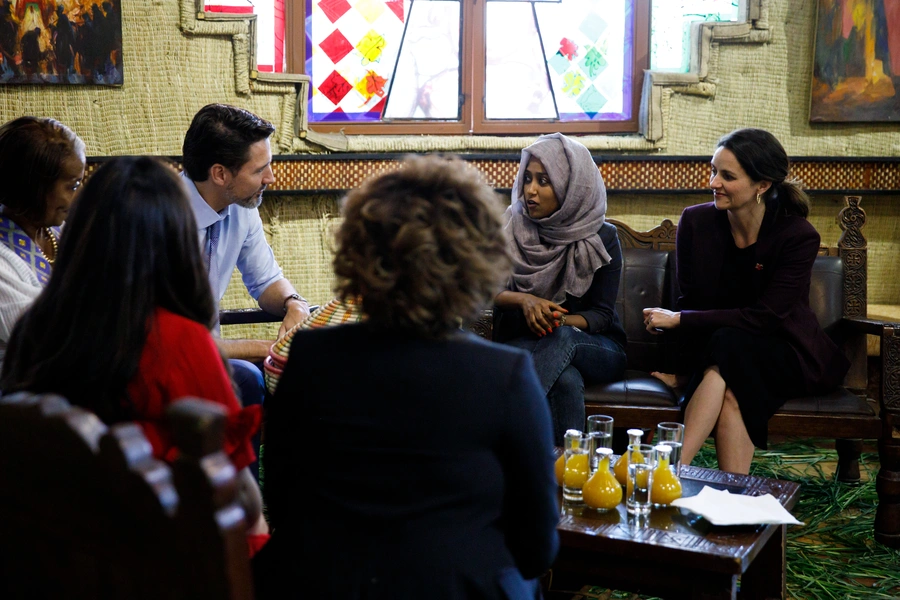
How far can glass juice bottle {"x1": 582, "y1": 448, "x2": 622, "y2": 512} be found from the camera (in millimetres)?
2184

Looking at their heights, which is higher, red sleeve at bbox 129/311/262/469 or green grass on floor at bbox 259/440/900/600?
red sleeve at bbox 129/311/262/469

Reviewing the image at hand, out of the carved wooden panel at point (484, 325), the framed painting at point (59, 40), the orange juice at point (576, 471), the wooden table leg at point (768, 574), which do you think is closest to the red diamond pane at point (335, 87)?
the framed painting at point (59, 40)

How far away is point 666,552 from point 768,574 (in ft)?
1.68

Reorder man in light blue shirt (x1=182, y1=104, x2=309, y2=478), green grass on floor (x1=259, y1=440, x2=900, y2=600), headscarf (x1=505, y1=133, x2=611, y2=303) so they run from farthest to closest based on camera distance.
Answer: headscarf (x1=505, y1=133, x2=611, y2=303) < man in light blue shirt (x1=182, y1=104, x2=309, y2=478) < green grass on floor (x1=259, y1=440, x2=900, y2=600)

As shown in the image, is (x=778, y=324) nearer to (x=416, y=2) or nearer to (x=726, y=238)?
(x=726, y=238)

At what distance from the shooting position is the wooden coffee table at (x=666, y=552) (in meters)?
1.93

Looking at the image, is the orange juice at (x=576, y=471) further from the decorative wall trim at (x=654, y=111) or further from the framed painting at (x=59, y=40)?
the framed painting at (x=59, y=40)

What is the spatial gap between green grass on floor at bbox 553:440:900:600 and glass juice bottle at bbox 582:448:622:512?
1.41 feet

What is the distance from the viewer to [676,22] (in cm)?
488

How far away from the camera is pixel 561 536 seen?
205 centimetres

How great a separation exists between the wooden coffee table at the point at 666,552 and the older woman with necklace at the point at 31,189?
148 cm

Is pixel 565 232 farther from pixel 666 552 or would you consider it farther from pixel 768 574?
pixel 666 552

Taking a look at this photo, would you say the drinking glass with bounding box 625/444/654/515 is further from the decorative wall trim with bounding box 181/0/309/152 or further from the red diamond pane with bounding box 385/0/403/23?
the red diamond pane with bounding box 385/0/403/23

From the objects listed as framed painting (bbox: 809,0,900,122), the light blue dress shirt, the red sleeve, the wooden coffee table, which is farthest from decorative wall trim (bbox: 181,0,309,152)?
the red sleeve
